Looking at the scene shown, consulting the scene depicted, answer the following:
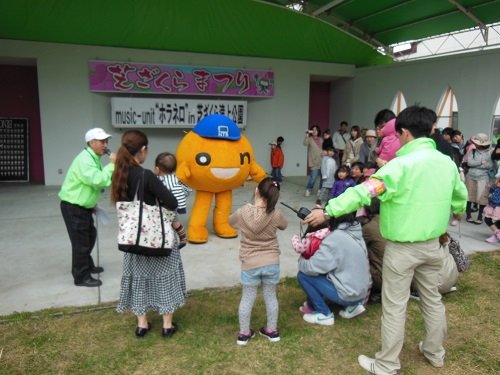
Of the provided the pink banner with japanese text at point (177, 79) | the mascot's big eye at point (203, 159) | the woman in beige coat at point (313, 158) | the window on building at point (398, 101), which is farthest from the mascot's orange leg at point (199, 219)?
the window on building at point (398, 101)

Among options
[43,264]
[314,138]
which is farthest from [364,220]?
[314,138]

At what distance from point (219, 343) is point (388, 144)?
262cm

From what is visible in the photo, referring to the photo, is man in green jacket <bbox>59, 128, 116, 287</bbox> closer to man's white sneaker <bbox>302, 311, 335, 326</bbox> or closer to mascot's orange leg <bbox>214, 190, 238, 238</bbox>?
mascot's orange leg <bbox>214, 190, 238, 238</bbox>

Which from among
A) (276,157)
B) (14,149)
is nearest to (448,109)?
(276,157)

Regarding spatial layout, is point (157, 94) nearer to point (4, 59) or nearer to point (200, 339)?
point (4, 59)

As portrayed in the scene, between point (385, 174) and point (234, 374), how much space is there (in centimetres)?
160

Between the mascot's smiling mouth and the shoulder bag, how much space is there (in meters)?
2.37

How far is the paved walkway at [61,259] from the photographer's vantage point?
12.7 ft

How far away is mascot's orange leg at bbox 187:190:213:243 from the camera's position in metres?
5.48

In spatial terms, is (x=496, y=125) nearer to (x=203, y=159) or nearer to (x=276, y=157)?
(x=276, y=157)

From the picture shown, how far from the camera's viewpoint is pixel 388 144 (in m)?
4.35

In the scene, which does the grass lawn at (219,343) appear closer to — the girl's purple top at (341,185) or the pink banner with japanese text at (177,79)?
the girl's purple top at (341,185)

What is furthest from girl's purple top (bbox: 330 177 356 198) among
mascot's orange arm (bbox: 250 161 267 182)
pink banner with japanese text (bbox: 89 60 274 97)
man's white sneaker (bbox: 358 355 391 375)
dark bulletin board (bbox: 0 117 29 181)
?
dark bulletin board (bbox: 0 117 29 181)

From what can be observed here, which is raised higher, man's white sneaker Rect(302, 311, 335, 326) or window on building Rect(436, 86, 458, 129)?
window on building Rect(436, 86, 458, 129)
